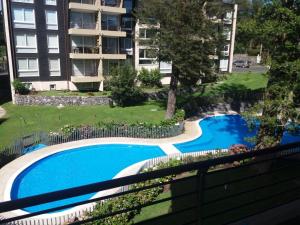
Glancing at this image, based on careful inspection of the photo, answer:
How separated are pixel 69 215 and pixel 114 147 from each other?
9964 millimetres

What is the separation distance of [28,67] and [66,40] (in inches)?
216

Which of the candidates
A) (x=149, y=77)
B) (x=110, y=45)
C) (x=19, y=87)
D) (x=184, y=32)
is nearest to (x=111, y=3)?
(x=110, y=45)

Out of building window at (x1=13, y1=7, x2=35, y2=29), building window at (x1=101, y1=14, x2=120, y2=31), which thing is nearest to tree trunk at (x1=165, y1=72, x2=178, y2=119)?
building window at (x1=101, y1=14, x2=120, y2=31)

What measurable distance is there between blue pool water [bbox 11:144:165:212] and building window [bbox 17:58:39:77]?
1835 cm

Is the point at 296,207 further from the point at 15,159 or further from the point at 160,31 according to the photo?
the point at 160,31

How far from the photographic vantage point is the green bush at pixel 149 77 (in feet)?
133

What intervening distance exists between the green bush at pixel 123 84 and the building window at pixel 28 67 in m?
10.6

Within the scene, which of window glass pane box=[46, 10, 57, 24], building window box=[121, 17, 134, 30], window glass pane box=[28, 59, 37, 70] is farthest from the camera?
building window box=[121, 17, 134, 30]

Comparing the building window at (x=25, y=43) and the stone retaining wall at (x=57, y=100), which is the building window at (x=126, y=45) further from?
the building window at (x=25, y=43)

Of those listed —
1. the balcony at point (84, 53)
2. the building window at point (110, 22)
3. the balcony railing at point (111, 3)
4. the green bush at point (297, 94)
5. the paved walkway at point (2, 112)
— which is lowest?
the paved walkway at point (2, 112)

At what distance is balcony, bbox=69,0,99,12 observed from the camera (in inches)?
1417

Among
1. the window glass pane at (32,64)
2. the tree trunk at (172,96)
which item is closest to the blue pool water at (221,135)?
the tree trunk at (172,96)

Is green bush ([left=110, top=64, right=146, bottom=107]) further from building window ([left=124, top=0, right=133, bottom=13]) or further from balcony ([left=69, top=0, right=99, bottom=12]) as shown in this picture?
building window ([left=124, top=0, right=133, bottom=13])

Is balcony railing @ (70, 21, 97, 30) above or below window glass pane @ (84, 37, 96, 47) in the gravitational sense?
above
